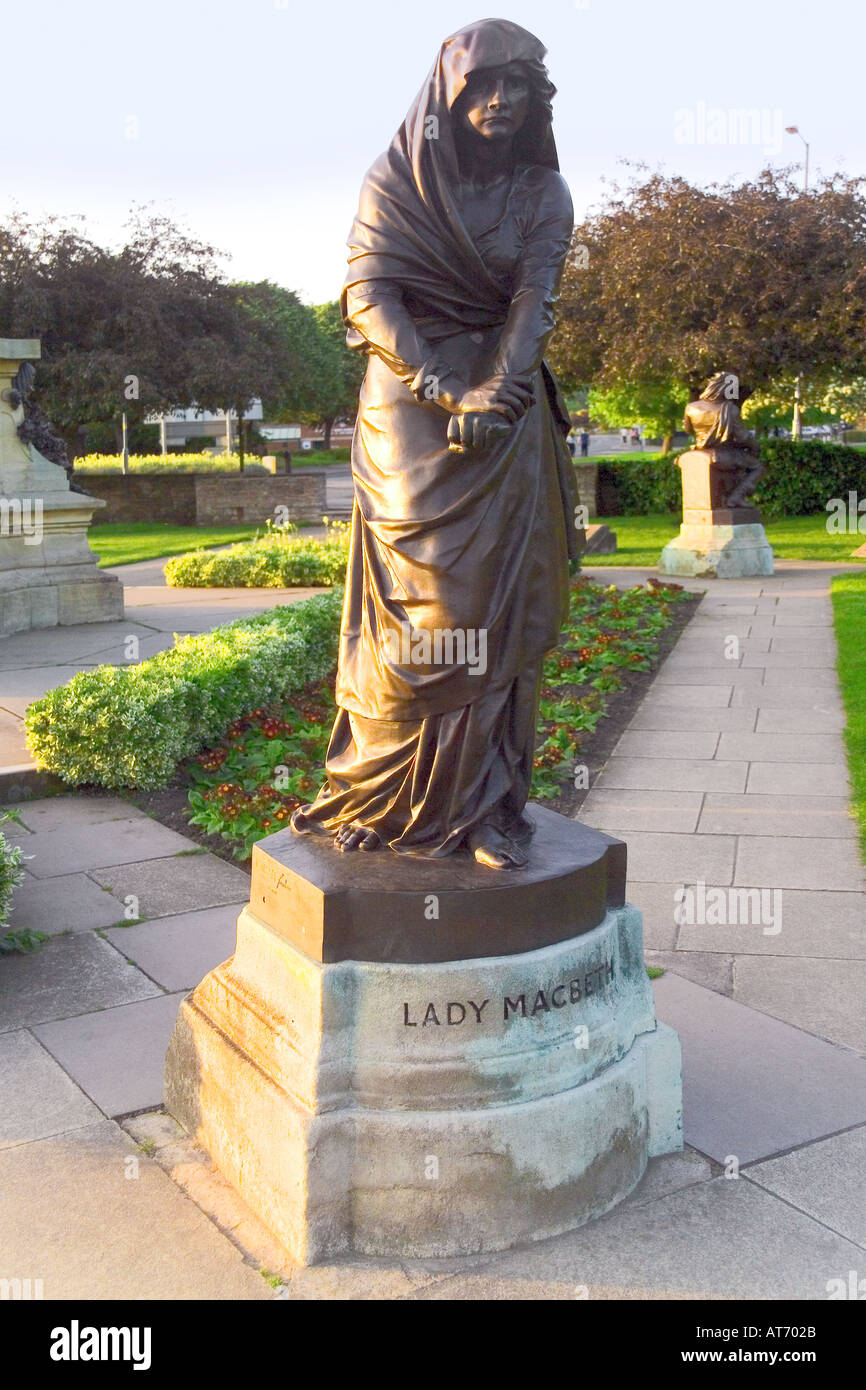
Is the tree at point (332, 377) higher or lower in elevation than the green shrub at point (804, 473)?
higher

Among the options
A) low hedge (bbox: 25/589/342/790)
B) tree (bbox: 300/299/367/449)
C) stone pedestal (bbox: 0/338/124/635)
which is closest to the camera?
low hedge (bbox: 25/589/342/790)

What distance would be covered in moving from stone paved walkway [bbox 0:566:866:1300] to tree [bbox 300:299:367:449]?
143ft

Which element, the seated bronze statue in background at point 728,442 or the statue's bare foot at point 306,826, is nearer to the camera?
the statue's bare foot at point 306,826

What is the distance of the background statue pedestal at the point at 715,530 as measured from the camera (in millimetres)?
17688

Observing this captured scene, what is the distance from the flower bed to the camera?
6957 mm

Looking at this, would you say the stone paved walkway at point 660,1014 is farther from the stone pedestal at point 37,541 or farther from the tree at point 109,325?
the tree at point 109,325

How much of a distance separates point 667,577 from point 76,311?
18.4 metres

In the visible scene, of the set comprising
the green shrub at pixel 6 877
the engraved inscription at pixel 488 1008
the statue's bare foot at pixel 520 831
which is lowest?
the green shrub at pixel 6 877

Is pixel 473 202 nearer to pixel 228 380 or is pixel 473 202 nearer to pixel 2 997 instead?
pixel 2 997

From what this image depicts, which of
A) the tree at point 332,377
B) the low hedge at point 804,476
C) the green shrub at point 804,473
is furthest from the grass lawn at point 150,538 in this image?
the tree at point 332,377

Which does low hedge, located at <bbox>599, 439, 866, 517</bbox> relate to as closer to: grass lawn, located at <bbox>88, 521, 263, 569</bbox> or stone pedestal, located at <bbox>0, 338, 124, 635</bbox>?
grass lawn, located at <bbox>88, 521, 263, 569</bbox>

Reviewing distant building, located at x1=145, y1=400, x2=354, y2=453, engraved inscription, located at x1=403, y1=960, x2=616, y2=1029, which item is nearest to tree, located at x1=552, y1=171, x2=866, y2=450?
engraved inscription, located at x1=403, y1=960, x2=616, y2=1029

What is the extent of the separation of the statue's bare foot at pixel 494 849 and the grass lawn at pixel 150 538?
57.3ft

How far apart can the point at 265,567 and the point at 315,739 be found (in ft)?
26.8
